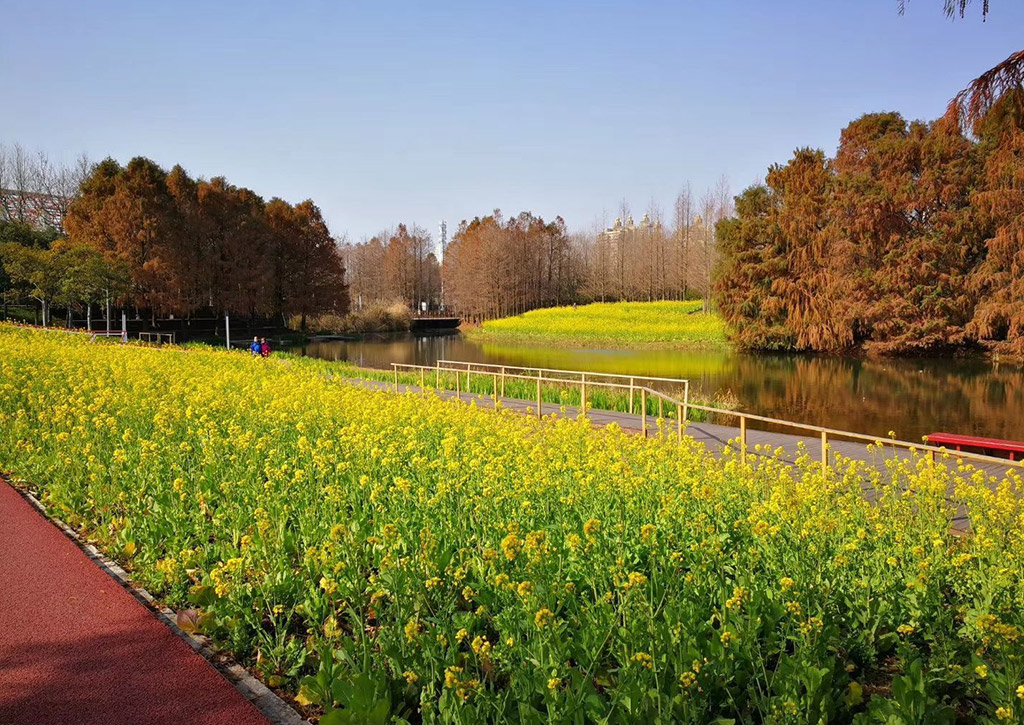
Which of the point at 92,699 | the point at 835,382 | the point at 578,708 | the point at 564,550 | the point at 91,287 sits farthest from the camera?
the point at 91,287

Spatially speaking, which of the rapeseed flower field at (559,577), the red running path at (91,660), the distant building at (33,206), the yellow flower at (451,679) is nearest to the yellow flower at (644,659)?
the rapeseed flower field at (559,577)

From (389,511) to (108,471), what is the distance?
3.08m

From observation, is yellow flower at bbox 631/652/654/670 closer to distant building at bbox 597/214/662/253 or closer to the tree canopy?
the tree canopy

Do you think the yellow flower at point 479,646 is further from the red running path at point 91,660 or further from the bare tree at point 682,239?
the bare tree at point 682,239

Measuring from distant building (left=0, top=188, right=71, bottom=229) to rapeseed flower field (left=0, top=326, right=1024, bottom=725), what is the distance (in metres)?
62.6

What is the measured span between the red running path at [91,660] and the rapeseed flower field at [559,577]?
0.73 feet

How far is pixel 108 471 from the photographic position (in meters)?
6.38

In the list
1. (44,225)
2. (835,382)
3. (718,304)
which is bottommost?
(835,382)

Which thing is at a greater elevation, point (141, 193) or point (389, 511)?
point (141, 193)

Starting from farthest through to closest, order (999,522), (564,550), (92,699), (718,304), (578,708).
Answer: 1. (718,304)
2. (999,522)
3. (564,550)
4. (92,699)
5. (578,708)

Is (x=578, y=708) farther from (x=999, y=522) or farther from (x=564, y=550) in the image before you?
(x=999, y=522)

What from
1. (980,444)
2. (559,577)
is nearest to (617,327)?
(980,444)

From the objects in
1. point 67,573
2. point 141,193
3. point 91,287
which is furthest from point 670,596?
point 141,193

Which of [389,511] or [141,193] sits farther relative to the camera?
[141,193]
